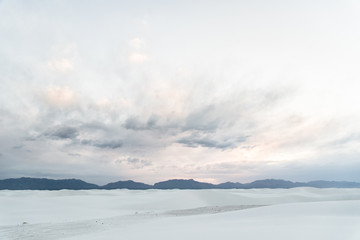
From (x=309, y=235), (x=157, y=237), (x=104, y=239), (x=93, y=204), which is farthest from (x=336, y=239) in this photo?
(x=93, y=204)

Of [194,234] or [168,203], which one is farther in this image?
[168,203]

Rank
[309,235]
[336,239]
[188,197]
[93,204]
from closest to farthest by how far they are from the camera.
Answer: [336,239], [309,235], [93,204], [188,197]

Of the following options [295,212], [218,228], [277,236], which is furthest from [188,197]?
[277,236]

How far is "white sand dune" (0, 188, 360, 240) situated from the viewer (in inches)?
250

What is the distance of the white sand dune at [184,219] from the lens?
636 cm

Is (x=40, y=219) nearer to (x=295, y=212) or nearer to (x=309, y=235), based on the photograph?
(x=295, y=212)

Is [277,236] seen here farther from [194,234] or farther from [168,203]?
[168,203]

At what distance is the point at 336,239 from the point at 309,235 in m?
0.61

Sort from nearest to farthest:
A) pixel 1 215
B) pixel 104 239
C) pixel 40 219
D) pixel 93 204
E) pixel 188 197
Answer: pixel 104 239 → pixel 40 219 → pixel 1 215 → pixel 93 204 → pixel 188 197

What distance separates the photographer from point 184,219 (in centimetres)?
999

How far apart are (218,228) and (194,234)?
0.87 metres

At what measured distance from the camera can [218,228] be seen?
7.06 meters

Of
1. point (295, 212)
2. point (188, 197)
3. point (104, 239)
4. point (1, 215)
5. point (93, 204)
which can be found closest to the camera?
point (104, 239)

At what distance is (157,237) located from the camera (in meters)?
6.45
